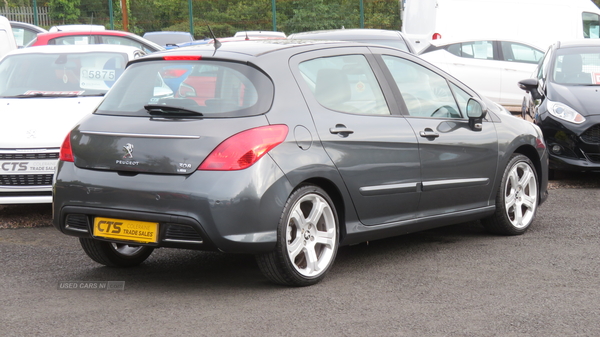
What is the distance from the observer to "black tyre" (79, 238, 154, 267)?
18.3 ft

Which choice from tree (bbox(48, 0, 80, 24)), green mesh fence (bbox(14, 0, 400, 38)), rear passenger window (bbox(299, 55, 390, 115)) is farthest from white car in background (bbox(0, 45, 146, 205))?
tree (bbox(48, 0, 80, 24))

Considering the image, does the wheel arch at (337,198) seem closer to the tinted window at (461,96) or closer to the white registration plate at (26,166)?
the tinted window at (461,96)

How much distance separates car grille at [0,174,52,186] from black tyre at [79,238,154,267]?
1678 millimetres

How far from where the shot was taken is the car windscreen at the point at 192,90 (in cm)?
494

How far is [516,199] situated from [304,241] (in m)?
2.44

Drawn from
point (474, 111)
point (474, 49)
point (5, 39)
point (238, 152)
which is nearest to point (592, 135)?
point (474, 111)

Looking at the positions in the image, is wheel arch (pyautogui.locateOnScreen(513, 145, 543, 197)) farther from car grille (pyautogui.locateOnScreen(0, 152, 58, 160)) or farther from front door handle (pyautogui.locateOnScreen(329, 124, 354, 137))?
car grille (pyautogui.locateOnScreen(0, 152, 58, 160))

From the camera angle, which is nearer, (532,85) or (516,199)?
(516,199)

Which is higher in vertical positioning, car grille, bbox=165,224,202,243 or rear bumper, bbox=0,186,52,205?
car grille, bbox=165,224,202,243

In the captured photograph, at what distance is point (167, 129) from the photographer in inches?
192

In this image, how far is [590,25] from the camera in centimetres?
2095

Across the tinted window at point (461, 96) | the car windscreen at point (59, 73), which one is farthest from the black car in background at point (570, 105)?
the car windscreen at point (59, 73)

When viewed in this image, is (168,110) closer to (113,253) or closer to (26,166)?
(113,253)

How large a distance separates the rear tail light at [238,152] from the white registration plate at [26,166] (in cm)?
296
